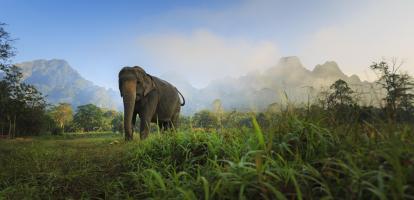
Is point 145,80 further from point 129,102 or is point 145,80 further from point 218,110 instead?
point 218,110

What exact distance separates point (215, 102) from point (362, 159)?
116 inches

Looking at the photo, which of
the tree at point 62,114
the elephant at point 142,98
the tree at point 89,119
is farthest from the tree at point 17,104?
the tree at point 62,114

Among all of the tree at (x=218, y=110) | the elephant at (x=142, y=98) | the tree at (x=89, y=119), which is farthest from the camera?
the tree at (x=89, y=119)

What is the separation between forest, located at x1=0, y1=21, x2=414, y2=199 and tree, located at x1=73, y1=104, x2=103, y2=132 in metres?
75.8

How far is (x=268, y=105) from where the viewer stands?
437 cm

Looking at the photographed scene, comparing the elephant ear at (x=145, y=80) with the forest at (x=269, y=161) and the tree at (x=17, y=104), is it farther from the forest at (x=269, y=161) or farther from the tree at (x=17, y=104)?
the tree at (x=17, y=104)

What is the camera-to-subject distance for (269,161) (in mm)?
2785

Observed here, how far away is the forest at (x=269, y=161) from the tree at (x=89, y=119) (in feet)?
249

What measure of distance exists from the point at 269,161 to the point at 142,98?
8145mm

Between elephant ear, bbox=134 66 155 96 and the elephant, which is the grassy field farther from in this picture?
elephant ear, bbox=134 66 155 96

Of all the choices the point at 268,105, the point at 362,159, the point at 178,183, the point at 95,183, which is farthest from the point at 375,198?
the point at 95,183

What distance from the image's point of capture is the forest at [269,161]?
2.27 meters

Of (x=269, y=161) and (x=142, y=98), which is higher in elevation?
(x=142, y=98)

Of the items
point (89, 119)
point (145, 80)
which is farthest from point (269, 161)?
point (89, 119)
